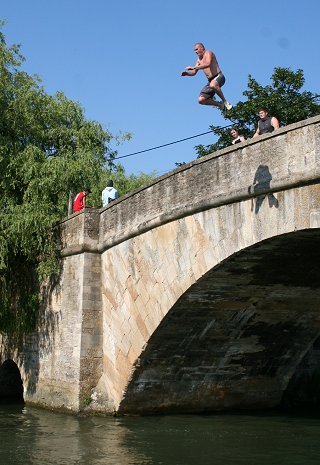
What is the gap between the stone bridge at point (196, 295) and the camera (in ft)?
26.5

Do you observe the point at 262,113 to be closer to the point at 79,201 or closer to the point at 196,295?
the point at 196,295

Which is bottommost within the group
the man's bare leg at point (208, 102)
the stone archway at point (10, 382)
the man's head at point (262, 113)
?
the stone archway at point (10, 382)

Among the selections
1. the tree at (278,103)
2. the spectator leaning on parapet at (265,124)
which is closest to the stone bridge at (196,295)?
the spectator leaning on parapet at (265,124)

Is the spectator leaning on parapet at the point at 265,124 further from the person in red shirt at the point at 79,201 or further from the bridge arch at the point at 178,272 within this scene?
the person in red shirt at the point at 79,201

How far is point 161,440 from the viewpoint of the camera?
9.48 meters

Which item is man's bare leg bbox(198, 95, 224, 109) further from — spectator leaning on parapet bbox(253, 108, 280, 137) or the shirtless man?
spectator leaning on parapet bbox(253, 108, 280, 137)

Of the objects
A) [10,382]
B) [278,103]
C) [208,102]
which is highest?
[278,103]

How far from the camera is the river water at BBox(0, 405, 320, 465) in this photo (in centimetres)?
835

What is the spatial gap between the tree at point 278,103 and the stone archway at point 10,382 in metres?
9.09

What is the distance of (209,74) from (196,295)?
11.1ft

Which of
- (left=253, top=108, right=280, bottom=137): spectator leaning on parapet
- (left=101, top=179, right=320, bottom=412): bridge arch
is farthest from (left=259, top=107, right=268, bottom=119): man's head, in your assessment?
(left=101, top=179, right=320, bottom=412): bridge arch

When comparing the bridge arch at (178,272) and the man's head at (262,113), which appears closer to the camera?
the bridge arch at (178,272)

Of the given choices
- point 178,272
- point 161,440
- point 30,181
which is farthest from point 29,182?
point 161,440

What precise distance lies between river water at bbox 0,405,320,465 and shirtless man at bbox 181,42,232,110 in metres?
4.00
